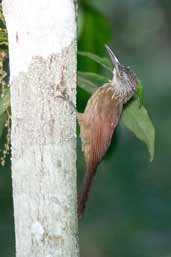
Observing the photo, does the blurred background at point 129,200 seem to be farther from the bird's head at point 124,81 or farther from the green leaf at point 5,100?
the green leaf at point 5,100

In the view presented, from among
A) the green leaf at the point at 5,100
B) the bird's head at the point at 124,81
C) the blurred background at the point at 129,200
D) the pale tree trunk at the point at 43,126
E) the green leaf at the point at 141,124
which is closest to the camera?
the pale tree trunk at the point at 43,126

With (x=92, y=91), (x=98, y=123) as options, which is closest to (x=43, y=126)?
(x=92, y=91)

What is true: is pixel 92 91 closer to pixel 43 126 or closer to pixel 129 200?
pixel 43 126

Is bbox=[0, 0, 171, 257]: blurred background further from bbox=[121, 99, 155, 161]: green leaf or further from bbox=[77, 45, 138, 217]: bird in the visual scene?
bbox=[121, 99, 155, 161]: green leaf

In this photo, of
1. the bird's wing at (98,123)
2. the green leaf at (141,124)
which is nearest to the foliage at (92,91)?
the green leaf at (141,124)

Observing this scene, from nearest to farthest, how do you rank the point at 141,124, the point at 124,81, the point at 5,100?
the point at 5,100
the point at 141,124
the point at 124,81

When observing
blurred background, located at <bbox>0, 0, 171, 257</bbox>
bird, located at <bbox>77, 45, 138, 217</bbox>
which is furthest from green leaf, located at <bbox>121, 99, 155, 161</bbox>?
blurred background, located at <bbox>0, 0, 171, 257</bbox>

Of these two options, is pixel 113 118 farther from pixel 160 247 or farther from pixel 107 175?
pixel 107 175
